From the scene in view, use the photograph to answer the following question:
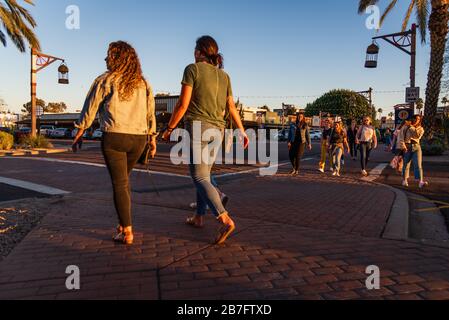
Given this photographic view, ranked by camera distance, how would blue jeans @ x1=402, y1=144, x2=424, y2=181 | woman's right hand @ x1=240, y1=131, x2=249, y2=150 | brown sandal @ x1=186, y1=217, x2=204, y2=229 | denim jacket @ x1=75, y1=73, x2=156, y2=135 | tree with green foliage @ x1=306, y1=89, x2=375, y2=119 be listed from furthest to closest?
tree with green foliage @ x1=306, y1=89, x2=375, y2=119 → blue jeans @ x1=402, y1=144, x2=424, y2=181 → brown sandal @ x1=186, y1=217, x2=204, y2=229 → woman's right hand @ x1=240, y1=131, x2=249, y2=150 → denim jacket @ x1=75, y1=73, x2=156, y2=135

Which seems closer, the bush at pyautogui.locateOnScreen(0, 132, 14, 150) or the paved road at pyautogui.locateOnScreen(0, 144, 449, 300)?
the paved road at pyautogui.locateOnScreen(0, 144, 449, 300)

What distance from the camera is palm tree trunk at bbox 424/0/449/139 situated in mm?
16969

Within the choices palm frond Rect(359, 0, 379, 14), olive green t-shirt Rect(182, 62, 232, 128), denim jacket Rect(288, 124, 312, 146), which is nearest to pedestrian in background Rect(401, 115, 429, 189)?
denim jacket Rect(288, 124, 312, 146)

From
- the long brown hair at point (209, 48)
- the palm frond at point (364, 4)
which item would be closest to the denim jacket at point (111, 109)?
the long brown hair at point (209, 48)

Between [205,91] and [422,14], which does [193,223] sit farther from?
[422,14]

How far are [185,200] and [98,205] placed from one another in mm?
1349

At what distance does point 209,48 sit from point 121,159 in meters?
1.38

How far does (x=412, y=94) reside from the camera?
15.0m

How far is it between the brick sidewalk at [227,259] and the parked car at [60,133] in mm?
46139

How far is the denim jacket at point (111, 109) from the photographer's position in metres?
3.28

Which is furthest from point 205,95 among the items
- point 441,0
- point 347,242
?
point 441,0

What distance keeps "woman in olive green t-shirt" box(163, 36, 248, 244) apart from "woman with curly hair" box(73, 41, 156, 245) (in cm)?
33

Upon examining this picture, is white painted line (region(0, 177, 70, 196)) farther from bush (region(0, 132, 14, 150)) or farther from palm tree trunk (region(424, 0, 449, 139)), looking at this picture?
palm tree trunk (region(424, 0, 449, 139))

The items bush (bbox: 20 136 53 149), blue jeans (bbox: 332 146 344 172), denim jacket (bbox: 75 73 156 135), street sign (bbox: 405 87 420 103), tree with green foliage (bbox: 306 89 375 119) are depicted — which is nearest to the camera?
denim jacket (bbox: 75 73 156 135)
